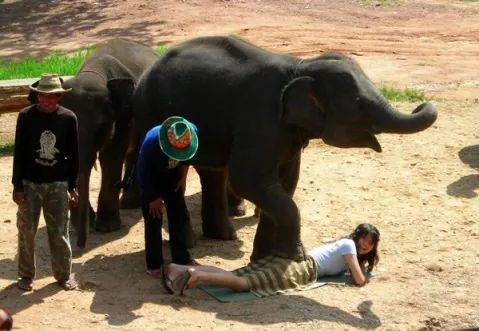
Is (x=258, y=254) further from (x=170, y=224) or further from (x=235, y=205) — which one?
(x=235, y=205)

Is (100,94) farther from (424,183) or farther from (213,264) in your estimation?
(424,183)

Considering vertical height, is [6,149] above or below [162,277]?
below

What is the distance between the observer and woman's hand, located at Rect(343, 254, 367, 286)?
7559 millimetres

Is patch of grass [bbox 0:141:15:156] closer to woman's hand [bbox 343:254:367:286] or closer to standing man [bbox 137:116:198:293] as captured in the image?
standing man [bbox 137:116:198:293]

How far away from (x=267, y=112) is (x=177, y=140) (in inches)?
37.9

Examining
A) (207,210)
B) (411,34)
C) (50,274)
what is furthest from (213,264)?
(411,34)

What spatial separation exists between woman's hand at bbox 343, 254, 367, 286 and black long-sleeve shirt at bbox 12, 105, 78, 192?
2.24 metres

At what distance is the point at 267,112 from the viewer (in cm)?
771

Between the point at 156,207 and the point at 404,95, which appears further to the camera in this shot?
the point at 404,95

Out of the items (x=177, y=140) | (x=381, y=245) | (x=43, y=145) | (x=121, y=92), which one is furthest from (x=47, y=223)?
(x=381, y=245)

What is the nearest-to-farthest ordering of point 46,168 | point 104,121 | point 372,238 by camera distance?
point 46,168 < point 372,238 < point 104,121

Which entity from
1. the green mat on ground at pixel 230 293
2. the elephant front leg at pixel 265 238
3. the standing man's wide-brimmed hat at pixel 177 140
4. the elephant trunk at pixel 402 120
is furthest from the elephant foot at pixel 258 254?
the elephant trunk at pixel 402 120

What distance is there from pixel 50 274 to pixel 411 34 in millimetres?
13879

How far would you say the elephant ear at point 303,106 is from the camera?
753 cm
